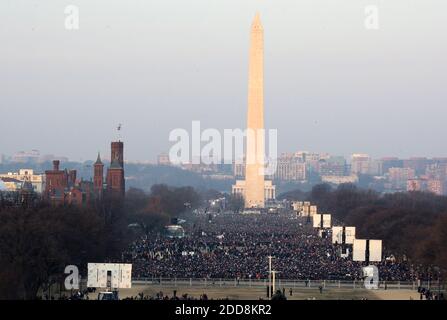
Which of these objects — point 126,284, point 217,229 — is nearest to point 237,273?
point 126,284

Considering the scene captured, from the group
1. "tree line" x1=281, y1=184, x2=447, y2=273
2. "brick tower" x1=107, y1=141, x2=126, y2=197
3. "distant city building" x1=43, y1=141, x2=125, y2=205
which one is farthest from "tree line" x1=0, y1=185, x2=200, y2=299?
"brick tower" x1=107, y1=141, x2=126, y2=197

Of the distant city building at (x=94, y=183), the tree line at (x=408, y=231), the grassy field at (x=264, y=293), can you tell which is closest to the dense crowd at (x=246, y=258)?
the tree line at (x=408, y=231)

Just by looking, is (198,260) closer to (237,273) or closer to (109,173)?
(237,273)

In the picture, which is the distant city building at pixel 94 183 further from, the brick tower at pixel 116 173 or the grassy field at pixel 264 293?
the grassy field at pixel 264 293

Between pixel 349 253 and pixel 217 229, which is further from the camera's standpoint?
pixel 217 229

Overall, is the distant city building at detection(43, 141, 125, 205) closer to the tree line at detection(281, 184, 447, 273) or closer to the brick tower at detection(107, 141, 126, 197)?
the brick tower at detection(107, 141, 126, 197)

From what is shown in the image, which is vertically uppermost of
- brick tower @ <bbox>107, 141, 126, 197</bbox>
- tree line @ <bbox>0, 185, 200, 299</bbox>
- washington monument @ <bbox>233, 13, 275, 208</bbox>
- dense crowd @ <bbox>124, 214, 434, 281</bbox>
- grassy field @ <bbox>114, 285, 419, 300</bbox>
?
washington monument @ <bbox>233, 13, 275, 208</bbox>

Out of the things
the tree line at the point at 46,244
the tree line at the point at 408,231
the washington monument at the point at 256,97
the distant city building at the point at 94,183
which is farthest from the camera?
the washington monument at the point at 256,97
